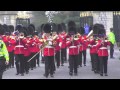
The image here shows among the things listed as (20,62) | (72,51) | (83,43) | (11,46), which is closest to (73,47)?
(72,51)

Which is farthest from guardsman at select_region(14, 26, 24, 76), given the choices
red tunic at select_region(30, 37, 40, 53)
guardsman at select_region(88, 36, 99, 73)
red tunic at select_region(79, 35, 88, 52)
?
red tunic at select_region(79, 35, 88, 52)

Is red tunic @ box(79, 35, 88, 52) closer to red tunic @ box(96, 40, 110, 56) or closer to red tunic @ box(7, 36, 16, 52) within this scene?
red tunic @ box(96, 40, 110, 56)

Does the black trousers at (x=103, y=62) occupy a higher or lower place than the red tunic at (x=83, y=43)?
lower

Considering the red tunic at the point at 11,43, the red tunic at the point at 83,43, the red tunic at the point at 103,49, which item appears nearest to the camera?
the red tunic at the point at 103,49

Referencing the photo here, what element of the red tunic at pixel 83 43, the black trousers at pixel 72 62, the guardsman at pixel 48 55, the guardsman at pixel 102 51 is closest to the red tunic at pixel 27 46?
the guardsman at pixel 48 55

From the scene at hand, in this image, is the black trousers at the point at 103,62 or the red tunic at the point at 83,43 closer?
the black trousers at the point at 103,62

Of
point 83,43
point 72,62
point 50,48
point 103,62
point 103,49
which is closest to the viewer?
point 50,48

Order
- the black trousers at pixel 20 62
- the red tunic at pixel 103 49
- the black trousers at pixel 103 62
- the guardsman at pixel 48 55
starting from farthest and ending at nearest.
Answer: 1. the black trousers at pixel 20 62
2. the black trousers at pixel 103 62
3. the red tunic at pixel 103 49
4. the guardsman at pixel 48 55

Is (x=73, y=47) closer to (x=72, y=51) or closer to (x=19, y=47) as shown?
(x=72, y=51)

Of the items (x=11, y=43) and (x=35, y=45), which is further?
(x=35, y=45)

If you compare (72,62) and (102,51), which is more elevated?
(102,51)

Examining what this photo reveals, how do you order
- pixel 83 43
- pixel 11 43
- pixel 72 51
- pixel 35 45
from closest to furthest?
1. pixel 72 51
2. pixel 11 43
3. pixel 35 45
4. pixel 83 43

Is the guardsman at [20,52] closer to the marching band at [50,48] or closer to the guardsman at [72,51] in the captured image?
the marching band at [50,48]

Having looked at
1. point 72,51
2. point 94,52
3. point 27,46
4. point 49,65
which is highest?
point 27,46
